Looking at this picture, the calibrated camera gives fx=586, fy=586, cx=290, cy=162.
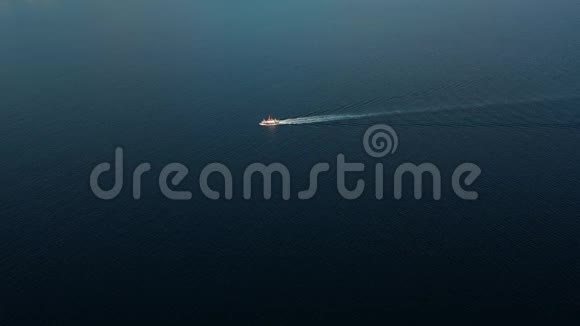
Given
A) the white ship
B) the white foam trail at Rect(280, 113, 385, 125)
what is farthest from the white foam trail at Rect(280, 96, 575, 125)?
the white ship

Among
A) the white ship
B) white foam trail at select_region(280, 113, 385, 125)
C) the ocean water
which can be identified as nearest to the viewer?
the ocean water

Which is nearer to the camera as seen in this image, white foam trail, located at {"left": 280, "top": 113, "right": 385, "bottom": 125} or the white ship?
the white ship

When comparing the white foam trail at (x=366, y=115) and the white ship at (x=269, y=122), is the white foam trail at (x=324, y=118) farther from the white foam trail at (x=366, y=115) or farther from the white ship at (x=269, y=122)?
the white ship at (x=269, y=122)

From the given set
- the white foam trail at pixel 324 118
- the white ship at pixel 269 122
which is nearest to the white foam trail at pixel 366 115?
the white foam trail at pixel 324 118

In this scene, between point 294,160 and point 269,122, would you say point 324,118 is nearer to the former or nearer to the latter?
point 269,122

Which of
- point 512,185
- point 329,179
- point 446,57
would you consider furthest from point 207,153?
point 446,57

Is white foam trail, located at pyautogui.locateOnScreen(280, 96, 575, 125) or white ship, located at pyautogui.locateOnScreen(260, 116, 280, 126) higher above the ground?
white foam trail, located at pyautogui.locateOnScreen(280, 96, 575, 125)

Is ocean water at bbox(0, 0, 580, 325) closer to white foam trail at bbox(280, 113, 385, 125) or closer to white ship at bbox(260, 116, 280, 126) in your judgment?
white foam trail at bbox(280, 113, 385, 125)

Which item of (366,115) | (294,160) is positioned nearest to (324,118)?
(366,115)
